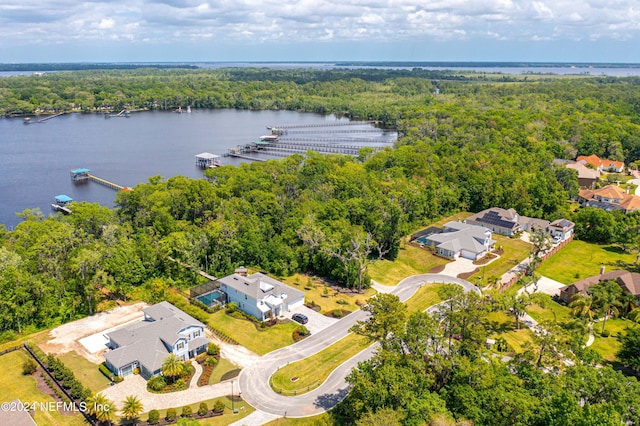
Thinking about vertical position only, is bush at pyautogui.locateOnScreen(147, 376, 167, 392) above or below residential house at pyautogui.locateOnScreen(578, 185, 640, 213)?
below

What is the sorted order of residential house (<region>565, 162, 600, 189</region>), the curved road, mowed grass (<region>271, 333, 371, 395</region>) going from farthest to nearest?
residential house (<region>565, 162, 600, 189</region>) → mowed grass (<region>271, 333, 371, 395</region>) → the curved road

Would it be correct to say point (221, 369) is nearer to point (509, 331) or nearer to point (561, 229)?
point (509, 331)

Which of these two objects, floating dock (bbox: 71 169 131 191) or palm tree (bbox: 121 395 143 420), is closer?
palm tree (bbox: 121 395 143 420)

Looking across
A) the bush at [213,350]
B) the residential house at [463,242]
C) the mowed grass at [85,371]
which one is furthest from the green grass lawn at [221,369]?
the residential house at [463,242]

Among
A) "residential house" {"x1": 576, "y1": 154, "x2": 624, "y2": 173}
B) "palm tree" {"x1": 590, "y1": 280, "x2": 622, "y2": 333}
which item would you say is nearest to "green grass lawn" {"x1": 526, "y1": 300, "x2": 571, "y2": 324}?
"palm tree" {"x1": 590, "y1": 280, "x2": 622, "y2": 333}

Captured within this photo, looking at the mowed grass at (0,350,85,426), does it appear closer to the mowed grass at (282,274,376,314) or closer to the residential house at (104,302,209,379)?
the residential house at (104,302,209,379)

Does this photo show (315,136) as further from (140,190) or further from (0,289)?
(0,289)

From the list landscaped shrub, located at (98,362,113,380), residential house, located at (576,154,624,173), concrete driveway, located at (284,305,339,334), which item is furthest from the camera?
residential house, located at (576,154,624,173)

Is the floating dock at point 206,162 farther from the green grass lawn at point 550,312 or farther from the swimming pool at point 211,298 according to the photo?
the green grass lawn at point 550,312

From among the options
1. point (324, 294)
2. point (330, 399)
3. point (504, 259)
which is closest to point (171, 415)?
point (330, 399)
